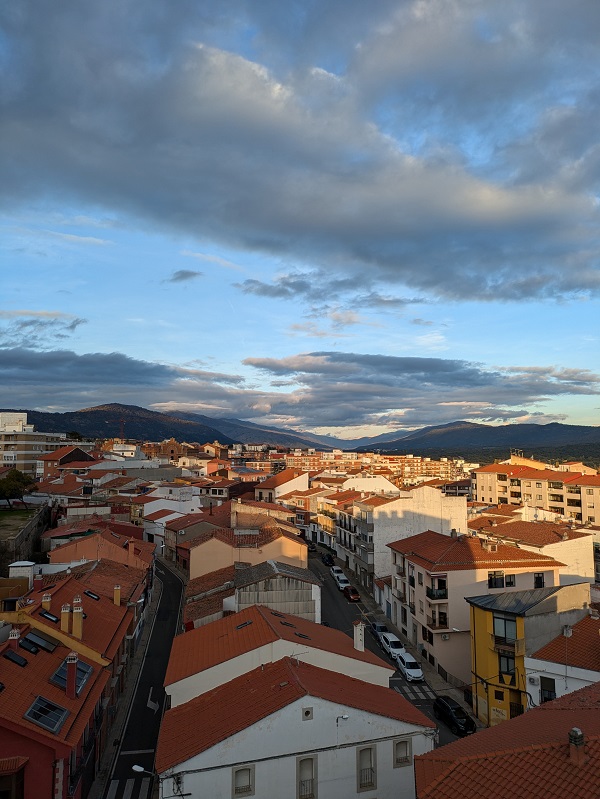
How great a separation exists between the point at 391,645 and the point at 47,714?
78.1 feet

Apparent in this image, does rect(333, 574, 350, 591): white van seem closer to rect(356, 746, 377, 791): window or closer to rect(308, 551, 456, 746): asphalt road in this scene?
rect(308, 551, 456, 746): asphalt road

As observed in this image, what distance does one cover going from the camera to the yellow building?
28328 mm

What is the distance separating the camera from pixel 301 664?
22719mm

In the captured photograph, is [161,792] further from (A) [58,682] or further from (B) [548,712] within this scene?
(B) [548,712]

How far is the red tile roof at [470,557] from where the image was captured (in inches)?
1478

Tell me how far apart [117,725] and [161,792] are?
36.8 ft

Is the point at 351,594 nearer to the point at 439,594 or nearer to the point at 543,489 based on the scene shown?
the point at 439,594

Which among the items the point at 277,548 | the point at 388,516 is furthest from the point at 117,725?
the point at 388,516

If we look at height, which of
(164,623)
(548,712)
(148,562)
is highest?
(548,712)

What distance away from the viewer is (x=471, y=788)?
13.1m

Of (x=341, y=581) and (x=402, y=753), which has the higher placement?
(x=402, y=753)

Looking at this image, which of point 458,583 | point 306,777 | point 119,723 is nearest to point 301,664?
point 306,777

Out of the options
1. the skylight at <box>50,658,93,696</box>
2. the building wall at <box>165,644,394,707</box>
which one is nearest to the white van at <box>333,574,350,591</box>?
the building wall at <box>165,644,394,707</box>

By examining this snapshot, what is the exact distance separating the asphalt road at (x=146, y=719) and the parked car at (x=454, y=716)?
13.5m
